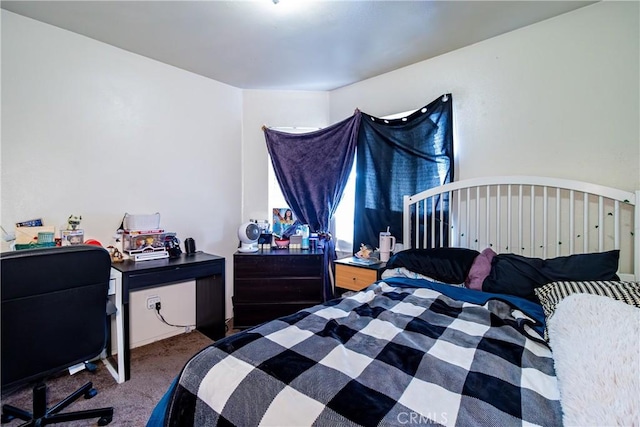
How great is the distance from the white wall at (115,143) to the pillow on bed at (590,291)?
2713mm

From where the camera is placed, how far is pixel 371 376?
0.90 m

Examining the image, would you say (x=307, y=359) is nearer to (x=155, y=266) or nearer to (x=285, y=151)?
(x=155, y=266)

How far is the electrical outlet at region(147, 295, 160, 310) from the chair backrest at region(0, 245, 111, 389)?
41.6 inches

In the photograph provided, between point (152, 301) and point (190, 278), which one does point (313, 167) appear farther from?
point (152, 301)

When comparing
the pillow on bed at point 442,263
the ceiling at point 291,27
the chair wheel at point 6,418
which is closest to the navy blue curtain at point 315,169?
the ceiling at point 291,27

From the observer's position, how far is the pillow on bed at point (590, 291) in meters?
1.25

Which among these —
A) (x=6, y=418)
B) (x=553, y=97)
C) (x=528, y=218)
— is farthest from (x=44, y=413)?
(x=553, y=97)

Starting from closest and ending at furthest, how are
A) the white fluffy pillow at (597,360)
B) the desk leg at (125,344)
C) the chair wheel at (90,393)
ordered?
the white fluffy pillow at (597,360)
the chair wheel at (90,393)
the desk leg at (125,344)

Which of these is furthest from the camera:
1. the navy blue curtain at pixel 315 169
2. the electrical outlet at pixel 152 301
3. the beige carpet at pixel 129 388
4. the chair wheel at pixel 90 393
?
the navy blue curtain at pixel 315 169

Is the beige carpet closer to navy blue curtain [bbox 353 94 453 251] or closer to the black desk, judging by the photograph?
the black desk

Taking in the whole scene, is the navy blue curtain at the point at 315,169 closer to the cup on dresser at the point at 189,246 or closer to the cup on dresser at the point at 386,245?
the cup on dresser at the point at 386,245

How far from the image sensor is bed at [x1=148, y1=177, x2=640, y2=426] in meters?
0.76

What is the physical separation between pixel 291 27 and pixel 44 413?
8.91ft

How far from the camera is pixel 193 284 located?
288 cm
